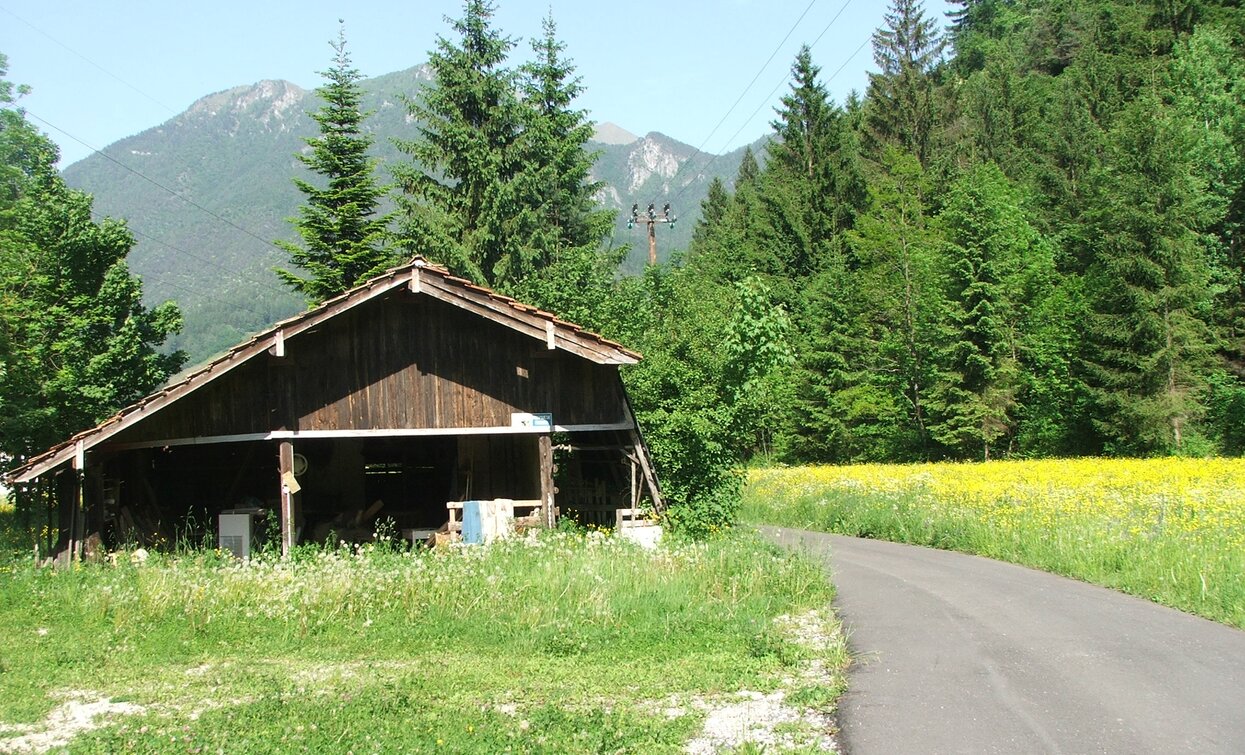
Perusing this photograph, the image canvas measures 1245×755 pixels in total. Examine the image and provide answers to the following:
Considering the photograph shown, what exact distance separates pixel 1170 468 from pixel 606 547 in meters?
17.3

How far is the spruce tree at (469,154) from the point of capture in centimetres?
3644

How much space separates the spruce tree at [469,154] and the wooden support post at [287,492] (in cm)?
1919

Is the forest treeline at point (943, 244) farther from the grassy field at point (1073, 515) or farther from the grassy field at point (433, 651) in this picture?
the grassy field at point (433, 651)

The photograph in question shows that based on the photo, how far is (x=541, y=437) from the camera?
1786cm

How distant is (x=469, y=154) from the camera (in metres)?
36.6

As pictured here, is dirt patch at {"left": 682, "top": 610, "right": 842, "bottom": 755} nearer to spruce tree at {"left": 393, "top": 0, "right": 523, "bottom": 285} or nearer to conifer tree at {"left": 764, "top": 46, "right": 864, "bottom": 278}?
spruce tree at {"left": 393, "top": 0, "right": 523, "bottom": 285}

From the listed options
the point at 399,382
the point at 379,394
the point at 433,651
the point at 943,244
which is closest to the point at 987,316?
the point at 943,244

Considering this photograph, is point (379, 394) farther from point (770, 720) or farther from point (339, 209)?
point (339, 209)

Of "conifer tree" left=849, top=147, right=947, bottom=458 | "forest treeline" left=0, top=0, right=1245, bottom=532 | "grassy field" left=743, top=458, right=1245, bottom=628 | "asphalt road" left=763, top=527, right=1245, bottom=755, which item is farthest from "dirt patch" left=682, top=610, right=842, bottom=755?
"conifer tree" left=849, top=147, right=947, bottom=458

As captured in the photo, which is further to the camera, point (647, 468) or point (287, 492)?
point (647, 468)

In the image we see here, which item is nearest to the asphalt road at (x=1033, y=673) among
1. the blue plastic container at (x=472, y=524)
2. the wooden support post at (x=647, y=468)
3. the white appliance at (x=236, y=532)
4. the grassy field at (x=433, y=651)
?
the grassy field at (x=433, y=651)

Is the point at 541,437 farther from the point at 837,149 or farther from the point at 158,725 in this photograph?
the point at 837,149

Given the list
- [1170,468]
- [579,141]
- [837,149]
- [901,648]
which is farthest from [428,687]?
[837,149]

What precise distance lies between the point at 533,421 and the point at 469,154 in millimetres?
21528
